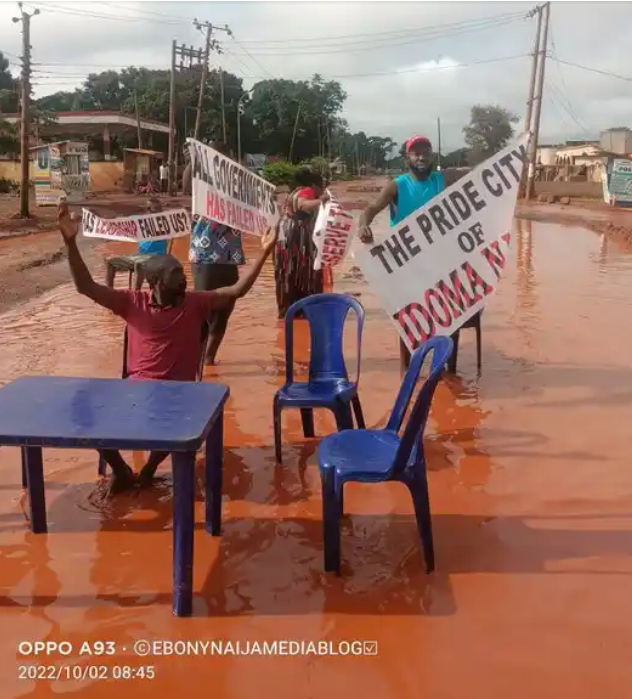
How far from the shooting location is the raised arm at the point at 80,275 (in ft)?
13.1

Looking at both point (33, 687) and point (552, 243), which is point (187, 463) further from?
point (552, 243)

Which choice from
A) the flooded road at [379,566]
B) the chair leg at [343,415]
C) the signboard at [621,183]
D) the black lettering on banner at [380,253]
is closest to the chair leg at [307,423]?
the flooded road at [379,566]

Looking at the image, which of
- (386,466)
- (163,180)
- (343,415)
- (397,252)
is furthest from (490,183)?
(163,180)

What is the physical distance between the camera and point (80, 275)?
4066 millimetres

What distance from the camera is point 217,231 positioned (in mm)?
6516

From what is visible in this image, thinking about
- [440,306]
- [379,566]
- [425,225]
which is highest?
[425,225]

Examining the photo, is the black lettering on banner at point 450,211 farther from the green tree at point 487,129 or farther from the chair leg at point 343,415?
the green tree at point 487,129

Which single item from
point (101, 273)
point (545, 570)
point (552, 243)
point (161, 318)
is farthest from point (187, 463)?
point (552, 243)

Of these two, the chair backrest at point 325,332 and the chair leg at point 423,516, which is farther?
the chair backrest at point 325,332

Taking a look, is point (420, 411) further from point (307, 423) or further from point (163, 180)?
point (163, 180)

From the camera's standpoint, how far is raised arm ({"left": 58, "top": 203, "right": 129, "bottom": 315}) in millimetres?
3982

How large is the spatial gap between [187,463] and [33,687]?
37.9 inches

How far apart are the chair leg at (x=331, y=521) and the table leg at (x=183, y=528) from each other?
634 mm

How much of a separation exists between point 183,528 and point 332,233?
4463 mm
